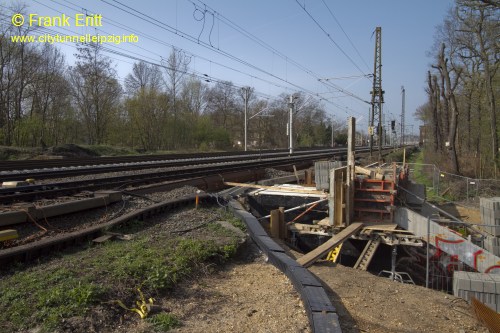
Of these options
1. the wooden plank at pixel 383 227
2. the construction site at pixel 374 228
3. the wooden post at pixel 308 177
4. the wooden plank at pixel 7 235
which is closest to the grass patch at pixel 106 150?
the wooden post at pixel 308 177

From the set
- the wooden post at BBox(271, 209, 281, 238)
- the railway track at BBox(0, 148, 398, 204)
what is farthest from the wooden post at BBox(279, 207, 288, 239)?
the railway track at BBox(0, 148, 398, 204)

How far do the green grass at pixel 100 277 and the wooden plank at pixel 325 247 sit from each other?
75.3 inches

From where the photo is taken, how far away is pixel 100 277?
17.1 feet

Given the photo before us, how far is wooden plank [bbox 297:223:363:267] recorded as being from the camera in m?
8.52

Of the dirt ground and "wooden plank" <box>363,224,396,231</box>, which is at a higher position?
the dirt ground

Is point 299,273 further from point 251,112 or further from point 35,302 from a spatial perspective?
point 251,112

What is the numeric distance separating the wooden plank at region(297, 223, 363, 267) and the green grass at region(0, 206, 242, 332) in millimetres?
1913

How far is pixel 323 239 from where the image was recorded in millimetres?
14570

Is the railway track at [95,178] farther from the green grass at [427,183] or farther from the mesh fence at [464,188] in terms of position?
the mesh fence at [464,188]

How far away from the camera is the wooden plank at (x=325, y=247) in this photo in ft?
27.9

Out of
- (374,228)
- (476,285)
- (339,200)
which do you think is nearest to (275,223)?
(339,200)

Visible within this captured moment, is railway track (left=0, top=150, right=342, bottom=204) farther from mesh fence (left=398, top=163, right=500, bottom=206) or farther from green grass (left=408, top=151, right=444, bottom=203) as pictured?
mesh fence (left=398, top=163, right=500, bottom=206)

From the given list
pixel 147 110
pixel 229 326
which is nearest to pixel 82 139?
pixel 147 110

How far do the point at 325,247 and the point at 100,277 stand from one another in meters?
6.27
